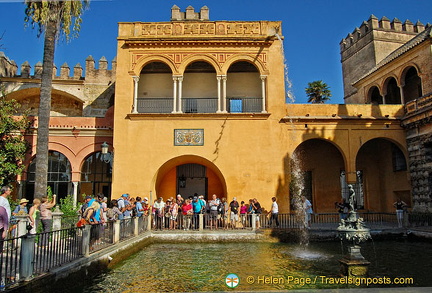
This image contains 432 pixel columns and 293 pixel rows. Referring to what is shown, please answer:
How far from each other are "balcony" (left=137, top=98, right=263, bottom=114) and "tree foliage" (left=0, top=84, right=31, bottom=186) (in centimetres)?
591

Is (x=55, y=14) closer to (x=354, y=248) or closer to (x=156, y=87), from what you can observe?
(x=156, y=87)

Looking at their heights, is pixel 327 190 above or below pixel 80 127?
below

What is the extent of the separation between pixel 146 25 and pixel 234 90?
587 centimetres

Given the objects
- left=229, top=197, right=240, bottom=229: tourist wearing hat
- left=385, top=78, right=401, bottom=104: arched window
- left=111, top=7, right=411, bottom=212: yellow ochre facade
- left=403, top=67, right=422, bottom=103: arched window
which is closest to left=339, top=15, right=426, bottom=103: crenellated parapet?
left=385, top=78, right=401, bottom=104: arched window

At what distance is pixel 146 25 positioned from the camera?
59.8 feet

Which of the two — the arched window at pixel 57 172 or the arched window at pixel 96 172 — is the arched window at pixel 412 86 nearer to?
the arched window at pixel 96 172

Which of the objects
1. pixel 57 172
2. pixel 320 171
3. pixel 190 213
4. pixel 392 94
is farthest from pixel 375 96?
pixel 57 172

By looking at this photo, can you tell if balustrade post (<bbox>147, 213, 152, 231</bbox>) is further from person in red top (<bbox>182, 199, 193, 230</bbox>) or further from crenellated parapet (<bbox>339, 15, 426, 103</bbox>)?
crenellated parapet (<bbox>339, 15, 426, 103</bbox>)

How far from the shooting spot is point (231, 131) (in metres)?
17.3

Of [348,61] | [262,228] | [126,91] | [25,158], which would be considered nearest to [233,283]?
[262,228]

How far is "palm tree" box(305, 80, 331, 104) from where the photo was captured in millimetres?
29016

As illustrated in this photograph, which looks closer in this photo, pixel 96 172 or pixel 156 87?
pixel 96 172

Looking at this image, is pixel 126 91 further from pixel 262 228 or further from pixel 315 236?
pixel 315 236

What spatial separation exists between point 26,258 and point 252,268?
5146 millimetres
